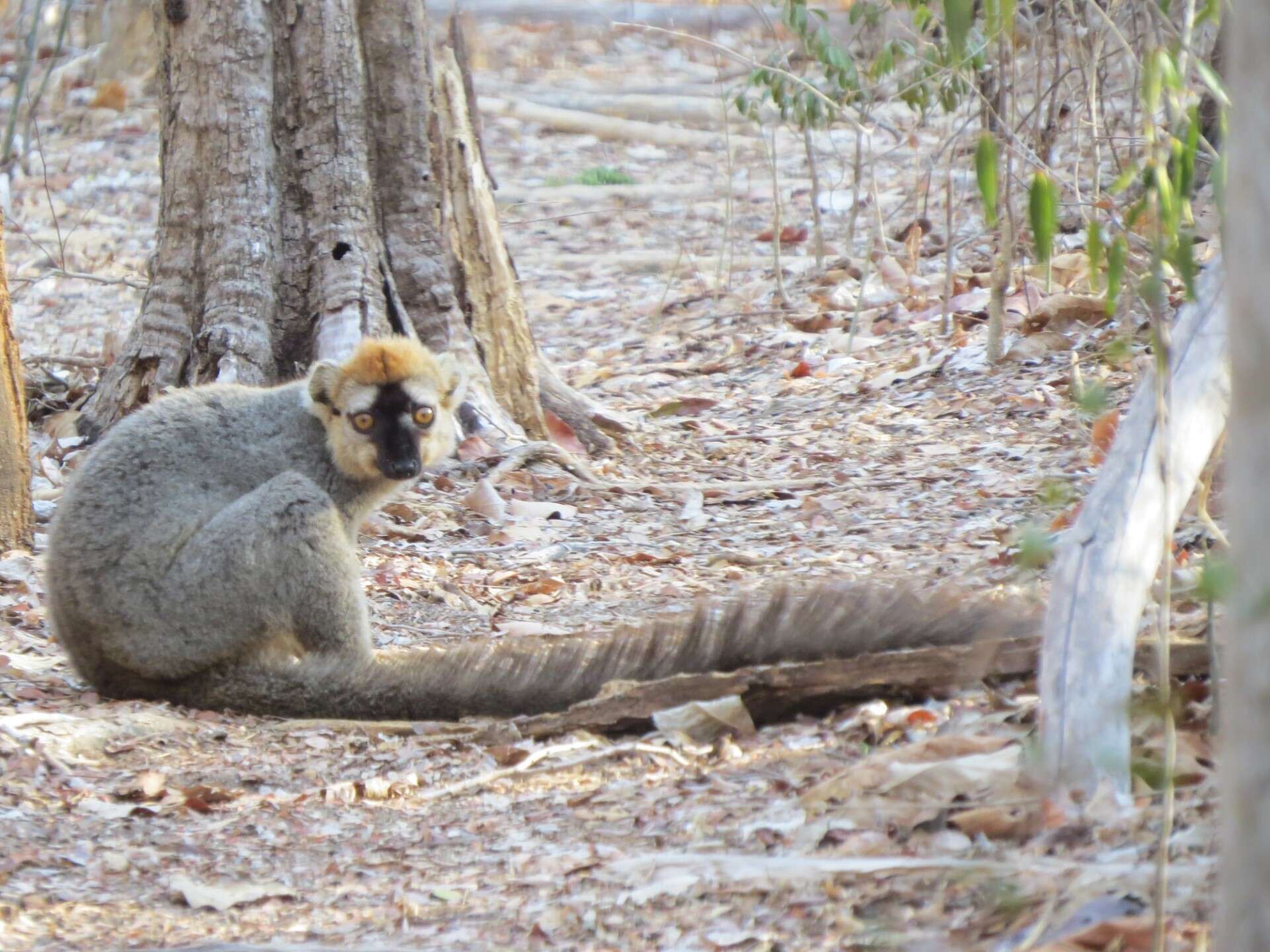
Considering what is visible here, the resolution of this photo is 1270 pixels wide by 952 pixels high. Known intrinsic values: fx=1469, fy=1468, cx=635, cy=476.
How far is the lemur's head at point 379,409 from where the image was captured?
245 inches

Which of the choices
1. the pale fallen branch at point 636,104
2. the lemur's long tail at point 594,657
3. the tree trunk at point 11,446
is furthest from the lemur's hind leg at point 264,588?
the pale fallen branch at point 636,104

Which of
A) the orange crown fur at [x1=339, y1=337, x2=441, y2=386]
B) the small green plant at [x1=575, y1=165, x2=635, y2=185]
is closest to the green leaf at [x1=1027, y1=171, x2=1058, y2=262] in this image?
the orange crown fur at [x1=339, y1=337, x2=441, y2=386]

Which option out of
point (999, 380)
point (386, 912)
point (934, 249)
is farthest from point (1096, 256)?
point (934, 249)

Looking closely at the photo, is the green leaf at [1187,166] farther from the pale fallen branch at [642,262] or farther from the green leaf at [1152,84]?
the pale fallen branch at [642,262]

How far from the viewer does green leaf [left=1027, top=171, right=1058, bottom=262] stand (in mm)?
2906

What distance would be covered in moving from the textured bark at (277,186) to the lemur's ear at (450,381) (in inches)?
43.9

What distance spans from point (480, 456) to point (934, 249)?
5.82m

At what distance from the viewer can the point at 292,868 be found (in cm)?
390

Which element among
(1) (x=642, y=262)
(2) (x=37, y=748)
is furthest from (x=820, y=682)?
(1) (x=642, y=262)

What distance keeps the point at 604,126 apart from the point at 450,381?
11.5 metres

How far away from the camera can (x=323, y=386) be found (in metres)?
6.30

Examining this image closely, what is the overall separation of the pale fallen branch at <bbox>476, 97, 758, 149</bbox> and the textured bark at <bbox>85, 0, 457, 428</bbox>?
8776 millimetres

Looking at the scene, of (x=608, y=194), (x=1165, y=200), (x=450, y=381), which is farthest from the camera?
(x=608, y=194)

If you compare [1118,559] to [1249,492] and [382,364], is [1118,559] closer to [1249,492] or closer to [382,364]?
[1249,492]
